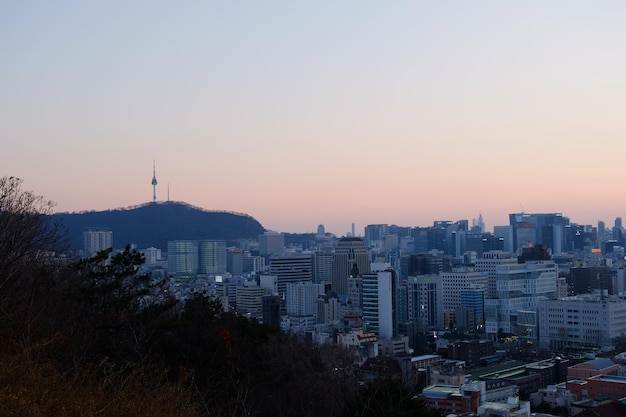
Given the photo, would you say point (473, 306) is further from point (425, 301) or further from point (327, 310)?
point (327, 310)

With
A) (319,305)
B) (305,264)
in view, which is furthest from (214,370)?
(305,264)

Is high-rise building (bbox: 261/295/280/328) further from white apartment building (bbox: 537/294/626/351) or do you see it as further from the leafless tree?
the leafless tree

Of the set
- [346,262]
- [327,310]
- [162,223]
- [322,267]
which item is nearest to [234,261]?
[162,223]

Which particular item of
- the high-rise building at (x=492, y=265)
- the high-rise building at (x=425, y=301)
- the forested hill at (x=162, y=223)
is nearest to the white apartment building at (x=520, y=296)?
the high-rise building at (x=492, y=265)

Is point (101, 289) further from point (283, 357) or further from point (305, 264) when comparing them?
point (305, 264)

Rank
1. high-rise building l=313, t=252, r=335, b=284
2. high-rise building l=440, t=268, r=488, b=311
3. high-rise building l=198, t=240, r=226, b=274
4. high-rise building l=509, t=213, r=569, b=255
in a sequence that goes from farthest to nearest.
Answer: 1. high-rise building l=509, t=213, r=569, b=255
2. high-rise building l=198, t=240, r=226, b=274
3. high-rise building l=313, t=252, r=335, b=284
4. high-rise building l=440, t=268, r=488, b=311

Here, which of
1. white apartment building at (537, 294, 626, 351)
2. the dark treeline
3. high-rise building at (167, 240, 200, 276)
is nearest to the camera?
the dark treeline

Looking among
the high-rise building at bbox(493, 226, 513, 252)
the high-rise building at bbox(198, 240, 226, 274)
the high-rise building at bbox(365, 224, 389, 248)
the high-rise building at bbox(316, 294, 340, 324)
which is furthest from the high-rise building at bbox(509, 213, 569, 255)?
the high-rise building at bbox(316, 294, 340, 324)

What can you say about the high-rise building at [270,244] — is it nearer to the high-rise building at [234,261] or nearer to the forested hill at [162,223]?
the forested hill at [162,223]
